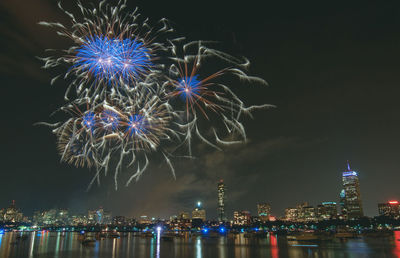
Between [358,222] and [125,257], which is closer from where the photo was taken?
[125,257]

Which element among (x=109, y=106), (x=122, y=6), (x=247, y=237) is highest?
(x=122, y=6)

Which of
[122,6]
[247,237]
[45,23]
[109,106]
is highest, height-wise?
[122,6]

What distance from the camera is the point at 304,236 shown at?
90.6m

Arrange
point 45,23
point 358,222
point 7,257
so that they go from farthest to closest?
point 358,222 → point 7,257 → point 45,23

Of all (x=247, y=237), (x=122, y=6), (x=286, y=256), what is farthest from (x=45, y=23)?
(x=247, y=237)

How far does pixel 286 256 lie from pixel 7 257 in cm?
4560

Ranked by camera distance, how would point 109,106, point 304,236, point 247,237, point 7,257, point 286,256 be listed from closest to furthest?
1. point 109,106
2. point 7,257
3. point 286,256
4. point 304,236
5. point 247,237

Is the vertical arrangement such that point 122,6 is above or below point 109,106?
above

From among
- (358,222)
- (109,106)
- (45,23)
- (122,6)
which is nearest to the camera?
(45,23)

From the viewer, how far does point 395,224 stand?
175m

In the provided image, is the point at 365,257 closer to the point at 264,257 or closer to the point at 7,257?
the point at 264,257

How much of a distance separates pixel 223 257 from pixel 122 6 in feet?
134

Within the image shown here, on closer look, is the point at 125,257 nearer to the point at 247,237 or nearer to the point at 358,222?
the point at 247,237

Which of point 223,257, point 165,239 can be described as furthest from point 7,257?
point 165,239
